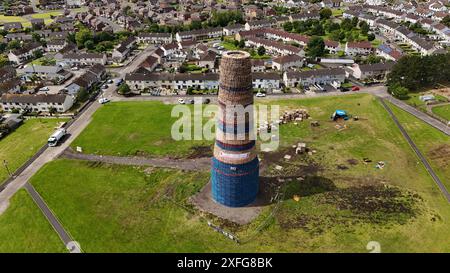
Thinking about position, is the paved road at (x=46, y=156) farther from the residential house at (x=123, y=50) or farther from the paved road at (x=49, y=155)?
the residential house at (x=123, y=50)

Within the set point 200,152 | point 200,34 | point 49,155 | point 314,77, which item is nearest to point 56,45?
point 200,34

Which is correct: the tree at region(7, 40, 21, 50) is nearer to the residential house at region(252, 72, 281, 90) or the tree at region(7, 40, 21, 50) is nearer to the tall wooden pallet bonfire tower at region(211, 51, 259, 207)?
the residential house at region(252, 72, 281, 90)

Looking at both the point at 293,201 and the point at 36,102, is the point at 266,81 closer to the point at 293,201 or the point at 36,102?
the point at 293,201

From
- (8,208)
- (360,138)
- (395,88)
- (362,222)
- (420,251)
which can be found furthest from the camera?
(395,88)

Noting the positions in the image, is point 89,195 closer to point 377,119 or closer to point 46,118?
point 46,118

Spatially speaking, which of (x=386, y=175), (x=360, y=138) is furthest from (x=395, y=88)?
(x=386, y=175)

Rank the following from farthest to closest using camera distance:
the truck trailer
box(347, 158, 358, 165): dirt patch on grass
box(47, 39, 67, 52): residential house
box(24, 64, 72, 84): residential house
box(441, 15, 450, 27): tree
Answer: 1. box(441, 15, 450, 27): tree
2. box(47, 39, 67, 52): residential house
3. box(24, 64, 72, 84): residential house
4. the truck trailer
5. box(347, 158, 358, 165): dirt patch on grass

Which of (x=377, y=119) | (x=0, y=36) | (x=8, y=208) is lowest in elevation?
(x=8, y=208)

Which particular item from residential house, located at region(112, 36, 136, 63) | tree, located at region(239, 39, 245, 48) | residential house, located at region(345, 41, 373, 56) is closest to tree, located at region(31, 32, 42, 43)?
residential house, located at region(112, 36, 136, 63)
